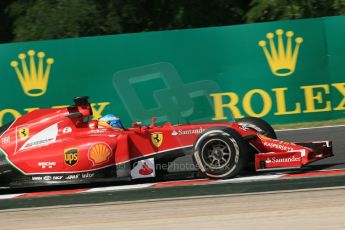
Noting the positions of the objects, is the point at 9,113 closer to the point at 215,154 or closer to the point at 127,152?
the point at 127,152

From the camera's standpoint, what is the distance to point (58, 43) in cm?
1303

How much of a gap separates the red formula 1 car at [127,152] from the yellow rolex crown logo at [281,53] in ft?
15.4

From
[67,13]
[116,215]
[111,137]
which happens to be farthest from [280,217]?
[67,13]

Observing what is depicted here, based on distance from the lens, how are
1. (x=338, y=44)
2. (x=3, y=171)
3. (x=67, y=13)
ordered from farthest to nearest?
(x=67, y=13) → (x=338, y=44) → (x=3, y=171)

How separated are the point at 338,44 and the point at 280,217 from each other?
732 centimetres

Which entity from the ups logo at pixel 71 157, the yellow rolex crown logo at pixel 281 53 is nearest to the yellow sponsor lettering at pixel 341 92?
the yellow rolex crown logo at pixel 281 53

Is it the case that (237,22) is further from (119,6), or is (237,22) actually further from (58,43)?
(58,43)

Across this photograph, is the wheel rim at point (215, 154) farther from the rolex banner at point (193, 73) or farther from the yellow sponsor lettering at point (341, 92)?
the yellow sponsor lettering at point (341, 92)

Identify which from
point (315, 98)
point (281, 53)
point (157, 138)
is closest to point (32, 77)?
point (281, 53)

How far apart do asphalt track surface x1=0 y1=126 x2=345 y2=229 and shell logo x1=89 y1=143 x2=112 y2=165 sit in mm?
424

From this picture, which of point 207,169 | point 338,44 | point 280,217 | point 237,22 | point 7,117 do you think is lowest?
point 280,217

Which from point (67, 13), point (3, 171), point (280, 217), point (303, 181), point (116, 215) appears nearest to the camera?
point (280, 217)

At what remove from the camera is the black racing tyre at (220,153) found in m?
7.66

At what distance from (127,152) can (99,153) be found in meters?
0.32
